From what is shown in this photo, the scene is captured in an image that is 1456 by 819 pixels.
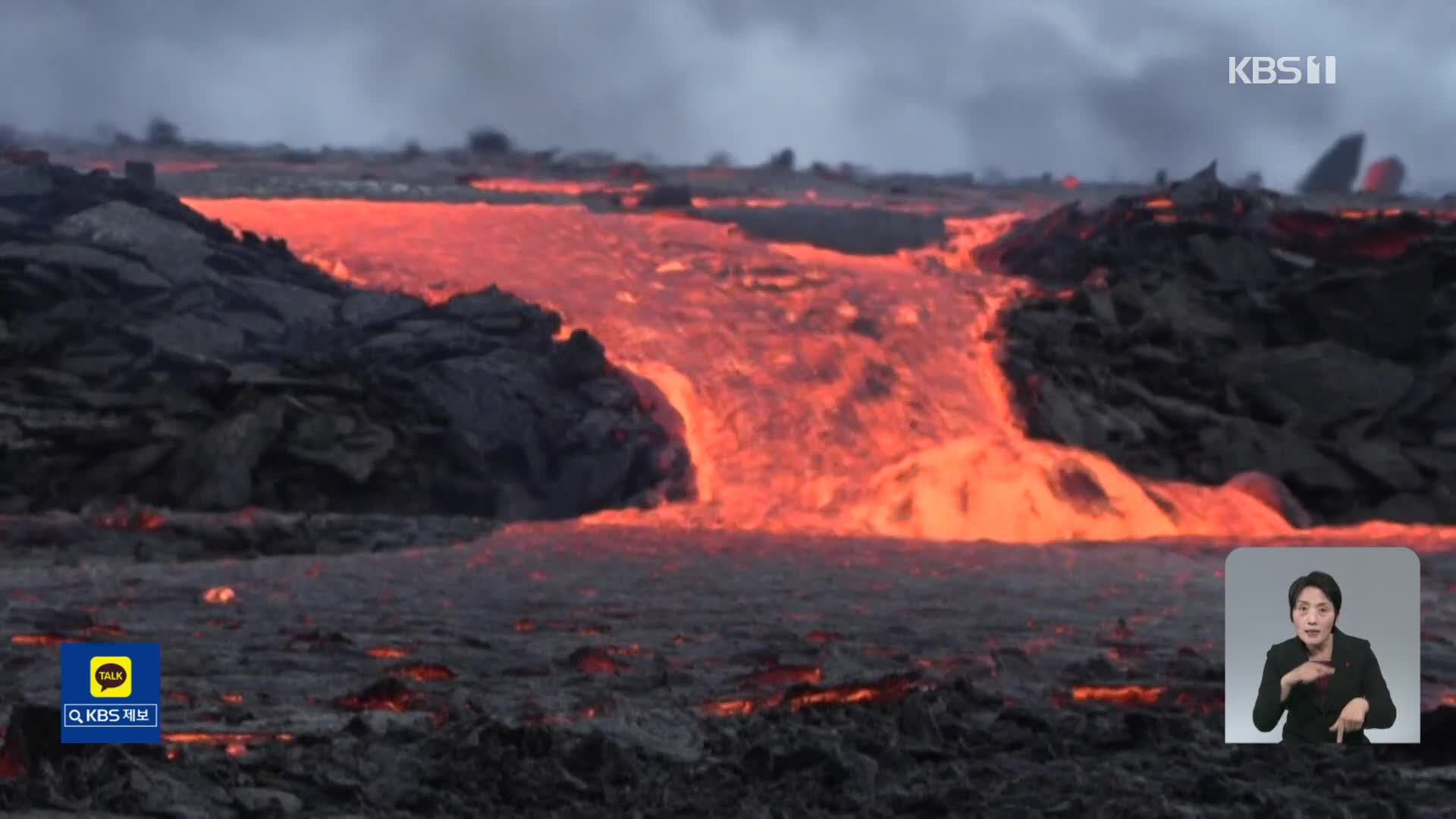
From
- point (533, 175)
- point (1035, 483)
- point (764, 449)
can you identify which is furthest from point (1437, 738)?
point (533, 175)

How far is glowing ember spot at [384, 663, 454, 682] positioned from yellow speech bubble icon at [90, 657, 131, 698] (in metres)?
1.47

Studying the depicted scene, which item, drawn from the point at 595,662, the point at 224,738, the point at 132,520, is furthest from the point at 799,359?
the point at 224,738

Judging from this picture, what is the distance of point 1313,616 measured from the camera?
4.68 m

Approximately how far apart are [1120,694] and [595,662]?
Answer: 2.20m

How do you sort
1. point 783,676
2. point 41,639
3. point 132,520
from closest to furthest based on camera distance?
point 783,676, point 41,639, point 132,520

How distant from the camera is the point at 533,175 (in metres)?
23.6

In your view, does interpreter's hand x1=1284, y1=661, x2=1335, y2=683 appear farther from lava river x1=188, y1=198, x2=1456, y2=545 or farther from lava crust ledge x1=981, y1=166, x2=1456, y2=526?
lava crust ledge x1=981, y1=166, x2=1456, y2=526

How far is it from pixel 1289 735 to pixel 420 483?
29.7ft

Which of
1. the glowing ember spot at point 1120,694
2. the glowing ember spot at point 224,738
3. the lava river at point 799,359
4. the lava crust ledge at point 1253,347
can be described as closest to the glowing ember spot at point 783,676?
the glowing ember spot at point 1120,694

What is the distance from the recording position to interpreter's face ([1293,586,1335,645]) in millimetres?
4680

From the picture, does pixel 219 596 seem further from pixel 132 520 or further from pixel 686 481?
pixel 686 481

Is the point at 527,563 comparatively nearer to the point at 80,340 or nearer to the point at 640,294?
the point at 80,340

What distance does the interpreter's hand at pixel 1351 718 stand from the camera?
190 inches

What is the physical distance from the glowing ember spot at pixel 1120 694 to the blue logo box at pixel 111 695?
3428mm
